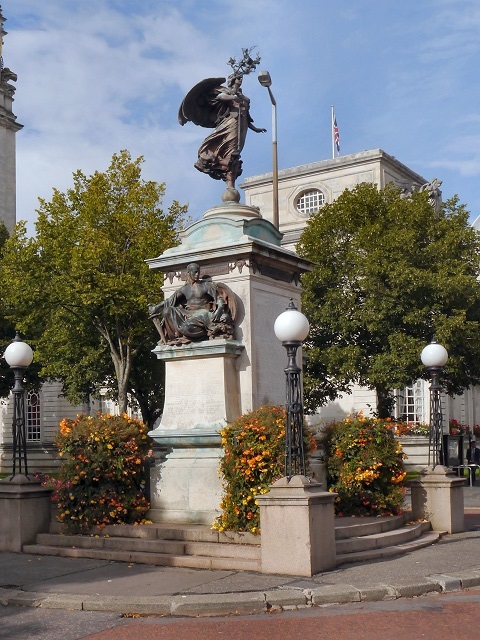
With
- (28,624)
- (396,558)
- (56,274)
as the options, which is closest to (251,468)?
(396,558)

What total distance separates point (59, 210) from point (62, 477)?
64.7 ft

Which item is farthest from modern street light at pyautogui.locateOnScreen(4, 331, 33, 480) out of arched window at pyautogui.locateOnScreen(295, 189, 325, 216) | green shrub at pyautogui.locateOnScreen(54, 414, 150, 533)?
arched window at pyautogui.locateOnScreen(295, 189, 325, 216)

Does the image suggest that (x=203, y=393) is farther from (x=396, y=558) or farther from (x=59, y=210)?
(x=59, y=210)

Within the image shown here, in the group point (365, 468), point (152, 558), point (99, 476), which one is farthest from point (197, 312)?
point (152, 558)

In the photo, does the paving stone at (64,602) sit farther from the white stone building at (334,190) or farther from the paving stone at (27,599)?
the white stone building at (334,190)

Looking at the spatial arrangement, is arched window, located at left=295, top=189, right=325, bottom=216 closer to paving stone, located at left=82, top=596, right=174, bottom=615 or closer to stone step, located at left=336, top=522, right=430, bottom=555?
stone step, located at left=336, top=522, right=430, bottom=555

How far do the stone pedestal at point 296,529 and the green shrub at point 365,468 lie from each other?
2.92 meters

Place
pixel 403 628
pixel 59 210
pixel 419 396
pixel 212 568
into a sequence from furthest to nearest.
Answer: pixel 419 396 < pixel 59 210 < pixel 212 568 < pixel 403 628

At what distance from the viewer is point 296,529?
1016 cm

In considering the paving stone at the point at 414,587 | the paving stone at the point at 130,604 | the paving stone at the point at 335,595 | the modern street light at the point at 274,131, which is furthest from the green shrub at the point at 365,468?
the modern street light at the point at 274,131

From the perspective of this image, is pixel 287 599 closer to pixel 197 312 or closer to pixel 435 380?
pixel 197 312

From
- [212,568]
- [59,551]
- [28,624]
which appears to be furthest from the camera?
[59,551]

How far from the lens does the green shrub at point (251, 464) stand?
11.2 metres

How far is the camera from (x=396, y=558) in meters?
11.3
